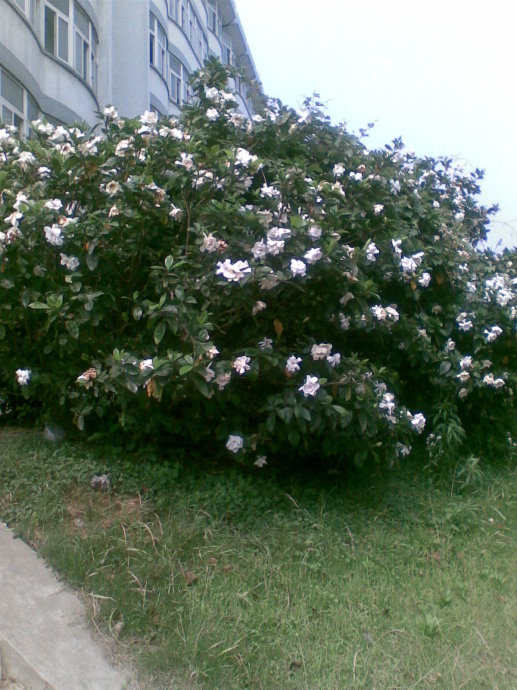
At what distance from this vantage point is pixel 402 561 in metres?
4.34

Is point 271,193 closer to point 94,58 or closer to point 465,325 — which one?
point 465,325

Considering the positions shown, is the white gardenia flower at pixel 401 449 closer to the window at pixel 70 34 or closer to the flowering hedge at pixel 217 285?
the flowering hedge at pixel 217 285

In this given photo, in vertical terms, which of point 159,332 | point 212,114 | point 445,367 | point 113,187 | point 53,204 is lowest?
point 445,367

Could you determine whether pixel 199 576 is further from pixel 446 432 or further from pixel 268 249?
pixel 446 432

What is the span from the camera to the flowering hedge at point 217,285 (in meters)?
4.07

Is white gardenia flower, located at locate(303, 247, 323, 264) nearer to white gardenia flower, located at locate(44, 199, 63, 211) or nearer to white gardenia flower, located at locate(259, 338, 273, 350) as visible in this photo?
white gardenia flower, located at locate(259, 338, 273, 350)

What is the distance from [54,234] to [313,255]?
1.39m

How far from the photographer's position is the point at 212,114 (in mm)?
5145

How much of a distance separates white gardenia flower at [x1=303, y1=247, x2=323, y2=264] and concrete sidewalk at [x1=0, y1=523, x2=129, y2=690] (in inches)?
82.2

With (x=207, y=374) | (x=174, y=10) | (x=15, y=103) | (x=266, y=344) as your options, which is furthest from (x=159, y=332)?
(x=174, y=10)

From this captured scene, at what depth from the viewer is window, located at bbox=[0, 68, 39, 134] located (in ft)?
38.4

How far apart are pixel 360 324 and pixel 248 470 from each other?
1.23 meters

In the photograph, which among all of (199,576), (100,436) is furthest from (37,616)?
(100,436)

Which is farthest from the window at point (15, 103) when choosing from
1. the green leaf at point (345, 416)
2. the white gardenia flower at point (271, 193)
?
the green leaf at point (345, 416)
